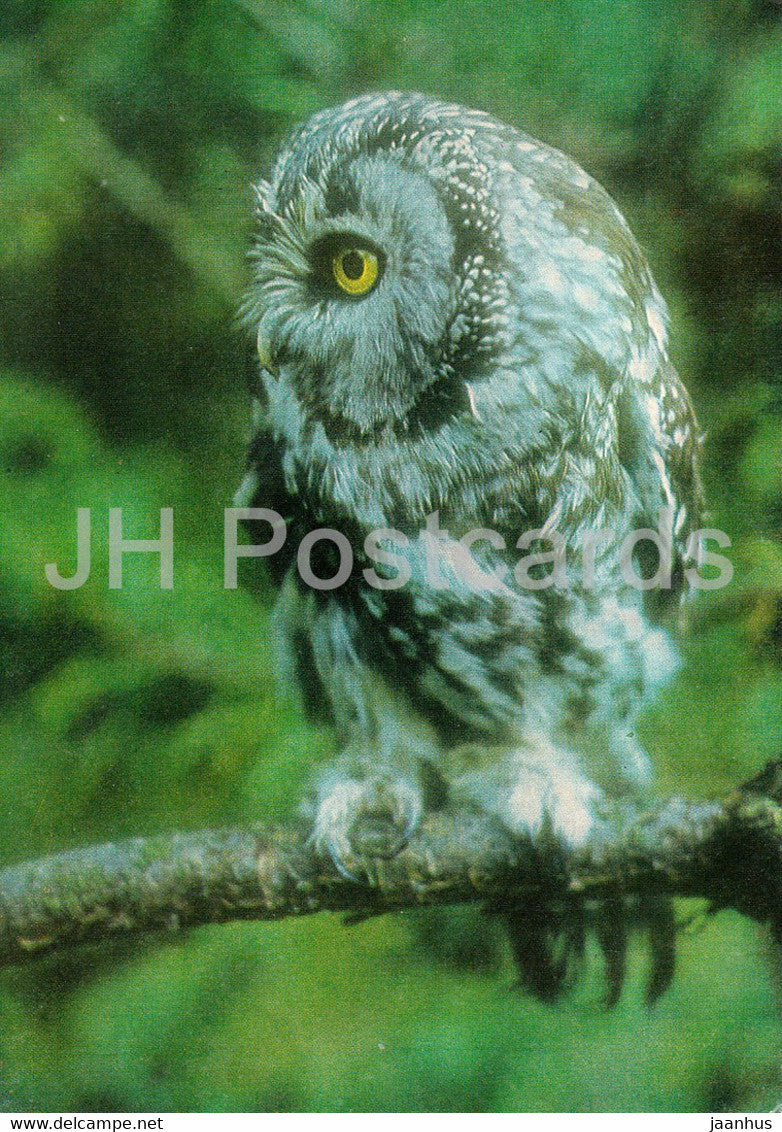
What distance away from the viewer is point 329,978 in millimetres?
1113

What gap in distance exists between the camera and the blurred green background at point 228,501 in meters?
1.06

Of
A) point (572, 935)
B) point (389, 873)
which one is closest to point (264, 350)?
point (389, 873)

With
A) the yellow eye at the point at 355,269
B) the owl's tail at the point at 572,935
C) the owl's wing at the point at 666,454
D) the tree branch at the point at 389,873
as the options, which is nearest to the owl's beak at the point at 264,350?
the yellow eye at the point at 355,269

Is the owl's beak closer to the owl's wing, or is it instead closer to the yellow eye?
the yellow eye

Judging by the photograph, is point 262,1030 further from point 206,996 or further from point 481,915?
point 481,915

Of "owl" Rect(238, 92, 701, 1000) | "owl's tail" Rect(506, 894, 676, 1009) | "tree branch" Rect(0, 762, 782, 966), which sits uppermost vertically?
"owl" Rect(238, 92, 701, 1000)

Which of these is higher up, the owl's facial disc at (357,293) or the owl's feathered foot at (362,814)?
the owl's facial disc at (357,293)

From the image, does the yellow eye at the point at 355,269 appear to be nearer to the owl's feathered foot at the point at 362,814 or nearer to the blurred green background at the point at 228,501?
the blurred green background at the point at 228,501

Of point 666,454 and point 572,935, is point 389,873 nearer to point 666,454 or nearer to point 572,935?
point 572,935

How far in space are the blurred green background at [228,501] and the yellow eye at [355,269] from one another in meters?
0.14

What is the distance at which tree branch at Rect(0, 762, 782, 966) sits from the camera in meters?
1.06

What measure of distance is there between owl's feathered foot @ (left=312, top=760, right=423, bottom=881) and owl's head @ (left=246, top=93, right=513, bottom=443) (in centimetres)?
44

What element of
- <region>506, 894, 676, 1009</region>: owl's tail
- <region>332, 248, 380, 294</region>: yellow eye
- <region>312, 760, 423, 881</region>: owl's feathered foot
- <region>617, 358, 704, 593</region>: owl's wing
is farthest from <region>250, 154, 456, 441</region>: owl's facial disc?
<region>506, 894, 676, 1009</region>: owl's tail

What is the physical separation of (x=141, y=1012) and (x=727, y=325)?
3.87 feet
